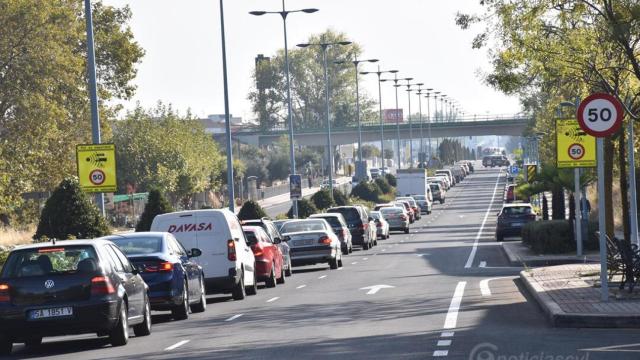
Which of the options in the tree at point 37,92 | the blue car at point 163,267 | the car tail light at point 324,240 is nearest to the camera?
the blue car at point 163,267

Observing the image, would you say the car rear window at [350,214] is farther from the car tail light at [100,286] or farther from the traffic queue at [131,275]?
the car tail light at [100,286]

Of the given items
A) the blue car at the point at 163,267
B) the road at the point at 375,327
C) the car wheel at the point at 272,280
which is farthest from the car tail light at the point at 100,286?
the car wheel at the point at 272,280

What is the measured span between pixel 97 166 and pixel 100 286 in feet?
52.0

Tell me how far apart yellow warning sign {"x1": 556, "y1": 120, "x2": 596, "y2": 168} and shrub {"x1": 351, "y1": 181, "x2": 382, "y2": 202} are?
66.6 metres

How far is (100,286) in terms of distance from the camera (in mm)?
18469

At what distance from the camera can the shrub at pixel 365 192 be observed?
104m

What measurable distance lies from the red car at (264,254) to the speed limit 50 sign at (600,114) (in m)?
11.9

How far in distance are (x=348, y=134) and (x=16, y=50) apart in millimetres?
94247

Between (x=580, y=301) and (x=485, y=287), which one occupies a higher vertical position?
(x=580, y=301)

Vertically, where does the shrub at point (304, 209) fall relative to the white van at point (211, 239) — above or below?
below

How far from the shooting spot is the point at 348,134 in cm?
16075

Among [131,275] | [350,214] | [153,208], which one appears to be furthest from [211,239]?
[350,214]

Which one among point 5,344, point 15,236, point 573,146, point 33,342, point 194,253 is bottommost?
point 15,236

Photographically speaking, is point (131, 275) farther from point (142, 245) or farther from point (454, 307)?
point (454, 307)
